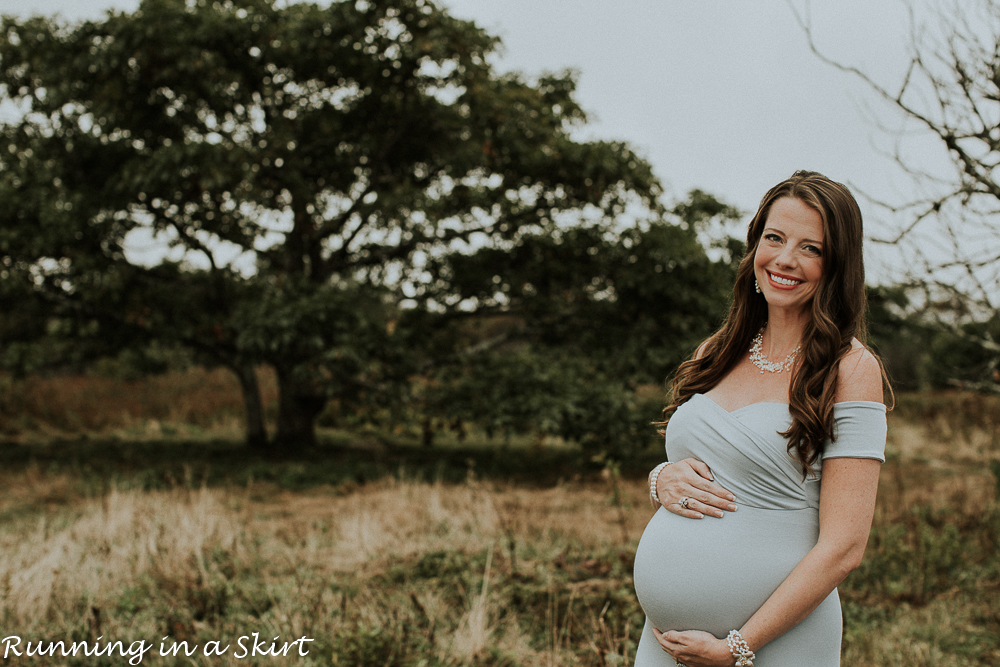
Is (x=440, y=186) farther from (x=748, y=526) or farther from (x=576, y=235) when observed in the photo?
(x=748, y=526)

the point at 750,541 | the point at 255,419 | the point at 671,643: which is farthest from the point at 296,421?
the point at 750,541

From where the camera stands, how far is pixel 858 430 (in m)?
1.54

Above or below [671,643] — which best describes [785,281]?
above

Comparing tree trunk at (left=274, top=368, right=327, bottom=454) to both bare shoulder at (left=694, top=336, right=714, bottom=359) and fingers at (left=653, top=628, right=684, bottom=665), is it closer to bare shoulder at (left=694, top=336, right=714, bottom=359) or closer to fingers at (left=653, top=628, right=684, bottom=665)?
bare shoulder at (left=694, top=336, right=714, bottom=359)

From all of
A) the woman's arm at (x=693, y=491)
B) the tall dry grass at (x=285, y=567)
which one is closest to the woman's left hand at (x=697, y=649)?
the woman's arm at (x=693, y=491)

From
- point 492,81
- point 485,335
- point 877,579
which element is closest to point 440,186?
point 492,81

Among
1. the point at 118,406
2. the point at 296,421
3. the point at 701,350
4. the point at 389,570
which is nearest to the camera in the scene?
the point at 701,350

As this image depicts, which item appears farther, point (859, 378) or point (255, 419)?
point (255, 419)

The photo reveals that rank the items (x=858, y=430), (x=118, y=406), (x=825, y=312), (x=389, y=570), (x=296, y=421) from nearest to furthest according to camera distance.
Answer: (x=858, y=430), (x=825, y=312), (x=389, y=570), (x=296, y=421), (x=118, y=406)

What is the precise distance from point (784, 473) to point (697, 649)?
1.55ft

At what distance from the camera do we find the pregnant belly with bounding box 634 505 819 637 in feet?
5.43

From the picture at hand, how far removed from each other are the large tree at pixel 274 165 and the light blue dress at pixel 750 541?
6.14 metres

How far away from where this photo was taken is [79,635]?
3.57 metres

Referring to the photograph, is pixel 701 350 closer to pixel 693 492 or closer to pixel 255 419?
pixel 693 492
